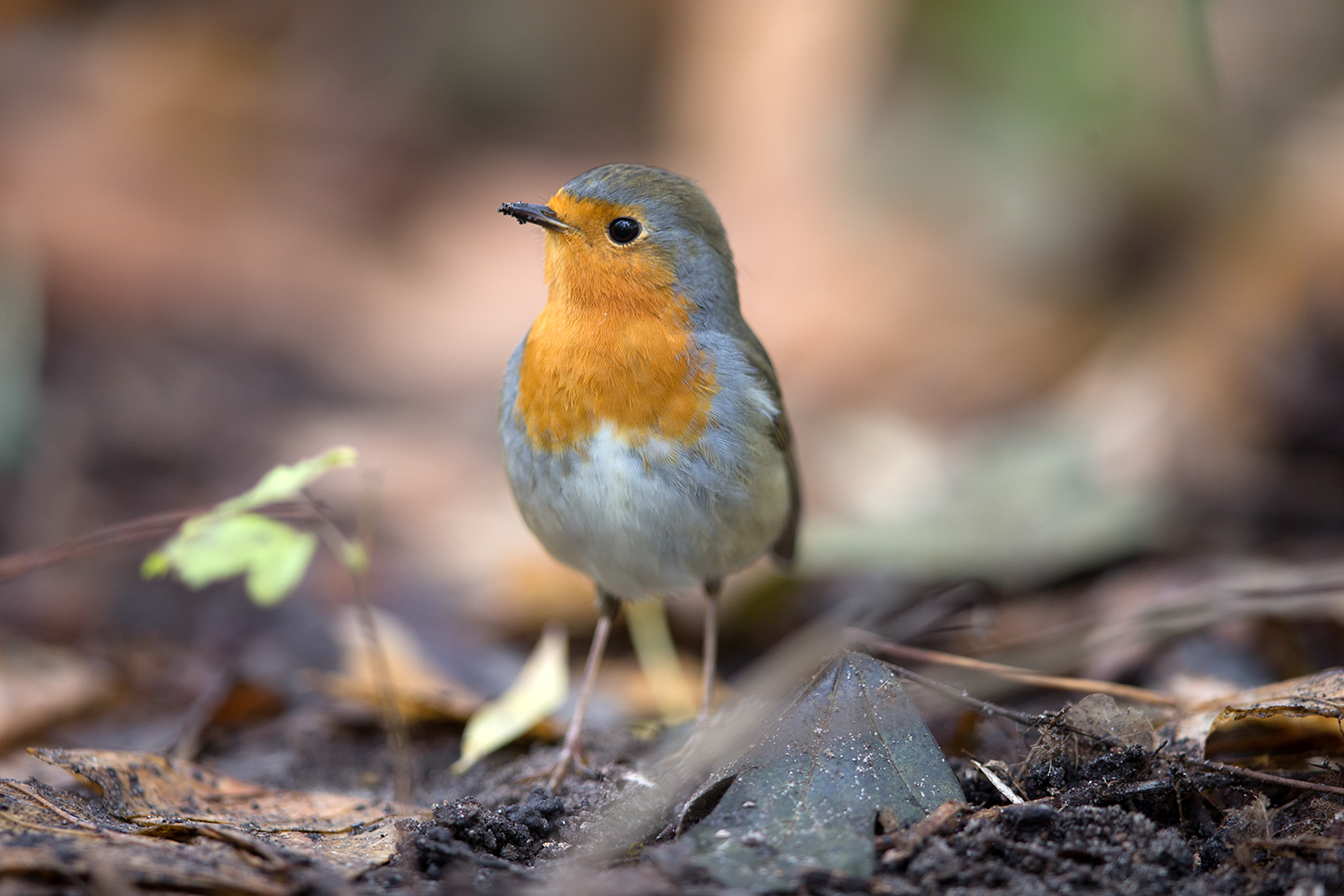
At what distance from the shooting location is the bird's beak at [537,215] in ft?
10.8

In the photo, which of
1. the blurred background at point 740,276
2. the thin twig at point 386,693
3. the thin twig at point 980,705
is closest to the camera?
Result: the thin twig at point 980,705

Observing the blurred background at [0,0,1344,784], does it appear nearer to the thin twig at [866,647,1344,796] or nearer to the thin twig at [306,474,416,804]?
the thin twig at [306,474,416,804]

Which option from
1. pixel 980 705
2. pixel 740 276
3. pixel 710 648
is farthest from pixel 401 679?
pixel 740 276

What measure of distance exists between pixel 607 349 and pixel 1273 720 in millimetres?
1705

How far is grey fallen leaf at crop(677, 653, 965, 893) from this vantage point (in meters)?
2.01

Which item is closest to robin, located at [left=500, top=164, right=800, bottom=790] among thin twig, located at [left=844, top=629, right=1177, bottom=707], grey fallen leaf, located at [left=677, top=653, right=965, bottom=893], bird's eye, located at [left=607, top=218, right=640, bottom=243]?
bird's eye, located at [left=607, top=218, right=640, bottom=243]

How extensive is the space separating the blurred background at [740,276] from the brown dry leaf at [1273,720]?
805 mm

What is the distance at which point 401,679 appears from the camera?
158 inches

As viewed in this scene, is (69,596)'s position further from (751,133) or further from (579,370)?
(751,133)

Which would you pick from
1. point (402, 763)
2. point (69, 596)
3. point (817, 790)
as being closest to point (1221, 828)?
point (817, 790)

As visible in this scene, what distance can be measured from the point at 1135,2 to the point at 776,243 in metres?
2.68

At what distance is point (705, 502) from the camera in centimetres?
311

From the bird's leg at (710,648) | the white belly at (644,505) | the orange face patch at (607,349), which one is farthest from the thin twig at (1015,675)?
the orange face patch at (607,349)

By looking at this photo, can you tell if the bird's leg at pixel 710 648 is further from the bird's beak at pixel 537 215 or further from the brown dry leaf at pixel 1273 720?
the brown dry leaf at pixel 1273 720
